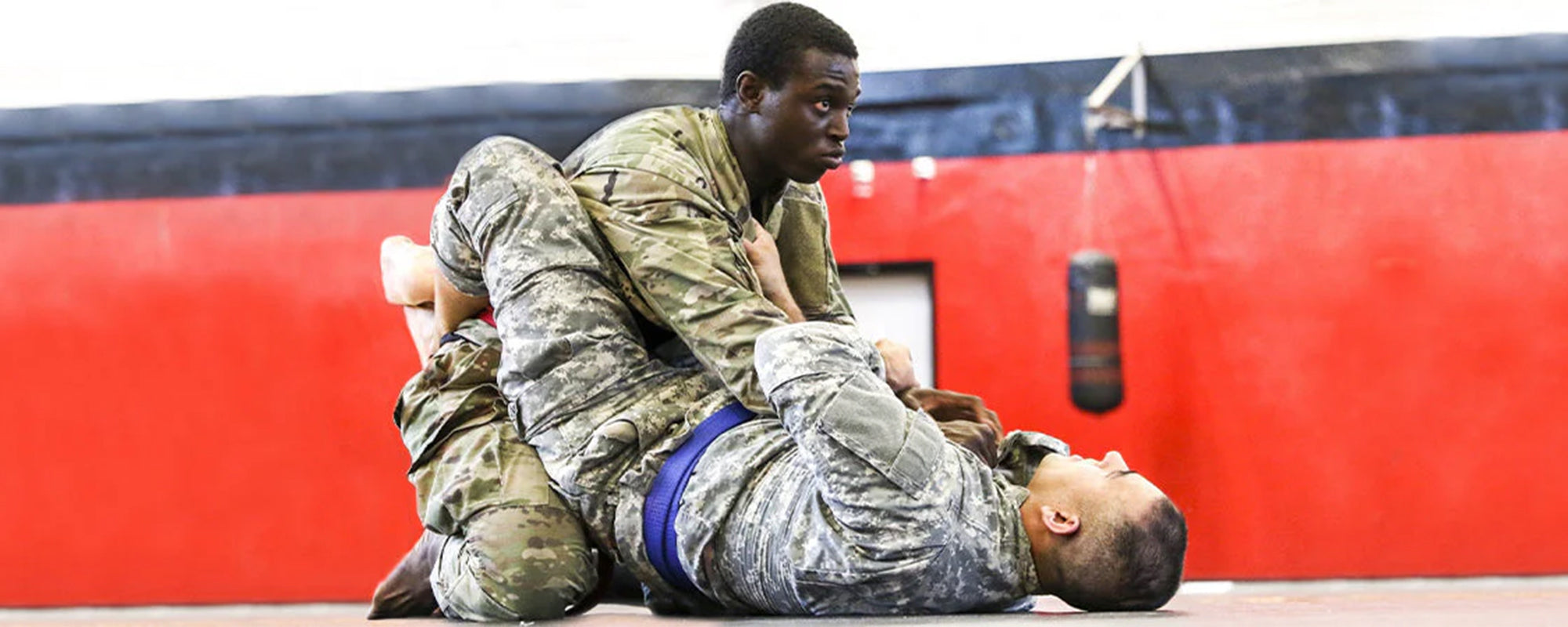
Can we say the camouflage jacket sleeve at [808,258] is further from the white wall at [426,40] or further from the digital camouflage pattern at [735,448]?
the white wall at [426,40]

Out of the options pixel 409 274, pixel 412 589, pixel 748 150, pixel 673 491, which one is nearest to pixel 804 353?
pixel 673 491

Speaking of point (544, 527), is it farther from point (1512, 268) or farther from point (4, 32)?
point (4, 32)

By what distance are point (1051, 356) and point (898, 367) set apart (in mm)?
3800

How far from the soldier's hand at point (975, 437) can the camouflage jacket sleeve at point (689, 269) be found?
51cm

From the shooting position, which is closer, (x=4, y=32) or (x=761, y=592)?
(x=761, y=592)

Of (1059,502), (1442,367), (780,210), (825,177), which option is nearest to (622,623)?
(1059,502)

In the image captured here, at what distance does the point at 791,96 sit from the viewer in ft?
8.45

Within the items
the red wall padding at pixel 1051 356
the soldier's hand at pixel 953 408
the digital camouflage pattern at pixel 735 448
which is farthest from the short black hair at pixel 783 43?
the red wall padding at pixel 1051 356

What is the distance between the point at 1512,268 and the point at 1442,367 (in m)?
0.49

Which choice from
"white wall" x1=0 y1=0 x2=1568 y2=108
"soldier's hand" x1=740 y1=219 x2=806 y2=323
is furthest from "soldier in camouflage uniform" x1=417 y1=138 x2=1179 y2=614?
"white wall" x1=0 y1=0 x2=1568 y2=108

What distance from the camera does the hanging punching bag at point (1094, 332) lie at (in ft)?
20.1

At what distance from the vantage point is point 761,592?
2205 millimetres

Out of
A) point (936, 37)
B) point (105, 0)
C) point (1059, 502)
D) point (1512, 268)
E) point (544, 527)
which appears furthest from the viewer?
point (105, 0)

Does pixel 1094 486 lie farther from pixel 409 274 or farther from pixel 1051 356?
pixel 1051 356
